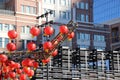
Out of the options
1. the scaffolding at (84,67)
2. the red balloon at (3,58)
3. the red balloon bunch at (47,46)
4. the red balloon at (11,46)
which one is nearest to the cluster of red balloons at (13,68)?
the red balloon at (3,58)

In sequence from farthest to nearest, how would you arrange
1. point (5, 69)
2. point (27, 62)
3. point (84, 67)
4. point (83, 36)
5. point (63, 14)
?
point (63, 14) < point (83, 36) < point (84, 67) < point (27, 62) < point (5, 69)

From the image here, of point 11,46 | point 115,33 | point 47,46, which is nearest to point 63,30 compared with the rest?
point 47,46

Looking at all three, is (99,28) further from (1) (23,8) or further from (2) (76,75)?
(2) (76,75)

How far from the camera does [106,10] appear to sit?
8819 cm

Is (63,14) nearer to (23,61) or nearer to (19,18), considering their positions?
(19,18)

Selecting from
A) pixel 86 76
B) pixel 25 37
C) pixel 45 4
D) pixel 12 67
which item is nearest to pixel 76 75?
pixel 86 76

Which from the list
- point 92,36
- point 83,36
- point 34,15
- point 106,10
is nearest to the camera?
point 34,15

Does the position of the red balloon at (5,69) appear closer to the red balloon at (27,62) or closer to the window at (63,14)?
the red balloon at (27,62)

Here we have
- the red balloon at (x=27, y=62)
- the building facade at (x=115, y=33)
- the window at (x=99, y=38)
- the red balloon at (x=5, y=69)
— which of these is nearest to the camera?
the red balloon at (x=5, y=69)

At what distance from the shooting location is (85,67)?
80.4 ft

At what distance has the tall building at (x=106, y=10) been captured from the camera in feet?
278

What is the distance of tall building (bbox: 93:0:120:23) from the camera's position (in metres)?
84.7

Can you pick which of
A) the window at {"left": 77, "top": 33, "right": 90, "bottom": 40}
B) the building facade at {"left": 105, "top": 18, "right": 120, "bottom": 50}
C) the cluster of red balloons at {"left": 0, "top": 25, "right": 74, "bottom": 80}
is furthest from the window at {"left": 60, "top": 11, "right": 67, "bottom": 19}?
the cluster of red balloons at {"left": 0, "top": 25, "right": 74, "bottom": 80}

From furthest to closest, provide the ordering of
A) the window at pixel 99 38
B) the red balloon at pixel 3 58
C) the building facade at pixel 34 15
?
the window at pixel 99 38
the building facade at pixel 34 15
the red balloon at pixel 3 58
